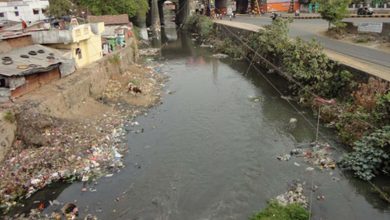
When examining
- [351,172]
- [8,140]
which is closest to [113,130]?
[8,140]

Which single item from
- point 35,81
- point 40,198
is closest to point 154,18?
point 35,81

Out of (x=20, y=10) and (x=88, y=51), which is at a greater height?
(x=20, y=10)

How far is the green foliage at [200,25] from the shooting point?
53.5 metres

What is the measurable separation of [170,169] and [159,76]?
58.5 feet

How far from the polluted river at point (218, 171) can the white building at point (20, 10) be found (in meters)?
32.7

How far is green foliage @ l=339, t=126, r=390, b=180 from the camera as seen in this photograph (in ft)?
43.5

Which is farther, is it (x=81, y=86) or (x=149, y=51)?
(x=149, y=51)

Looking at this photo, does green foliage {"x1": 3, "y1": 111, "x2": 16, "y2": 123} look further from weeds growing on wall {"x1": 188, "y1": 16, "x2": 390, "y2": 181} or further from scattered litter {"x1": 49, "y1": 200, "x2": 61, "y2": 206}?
weeds growing on wall {"x1": 188, "y1": 16, "x2": 390, "y2": 181}

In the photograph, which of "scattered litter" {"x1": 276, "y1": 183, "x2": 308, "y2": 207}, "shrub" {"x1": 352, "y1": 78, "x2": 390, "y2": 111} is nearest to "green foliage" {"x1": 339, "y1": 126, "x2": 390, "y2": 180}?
"shrub" {"x1": 352, "y1": 78, "x2": 390, "y2": 111}

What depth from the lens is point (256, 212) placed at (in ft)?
38.4

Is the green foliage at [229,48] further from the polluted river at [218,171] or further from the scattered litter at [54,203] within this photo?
the scattered litter at [54,203]

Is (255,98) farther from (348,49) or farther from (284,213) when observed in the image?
(284,213)

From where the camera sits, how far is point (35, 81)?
19406 millimetres

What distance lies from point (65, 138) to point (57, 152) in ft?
4.17
